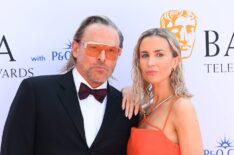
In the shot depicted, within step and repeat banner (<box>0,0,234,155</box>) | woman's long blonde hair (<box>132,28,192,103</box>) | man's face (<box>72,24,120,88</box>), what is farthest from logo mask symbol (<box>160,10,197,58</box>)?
man's face (<box>72,24,120,88</box>)

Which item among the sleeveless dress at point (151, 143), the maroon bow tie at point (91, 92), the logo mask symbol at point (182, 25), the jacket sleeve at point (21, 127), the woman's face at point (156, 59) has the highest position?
the logo mask symbol at point (182, 25)

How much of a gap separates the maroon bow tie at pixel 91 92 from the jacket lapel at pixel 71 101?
1.5 inches

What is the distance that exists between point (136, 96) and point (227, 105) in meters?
0.71

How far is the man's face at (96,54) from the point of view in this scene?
2.10m

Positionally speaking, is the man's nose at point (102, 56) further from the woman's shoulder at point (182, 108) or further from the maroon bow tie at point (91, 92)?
the woman's shoulder at point (182, 108)

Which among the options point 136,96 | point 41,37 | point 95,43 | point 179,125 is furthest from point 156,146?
point 41,37

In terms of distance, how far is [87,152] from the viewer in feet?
6.42

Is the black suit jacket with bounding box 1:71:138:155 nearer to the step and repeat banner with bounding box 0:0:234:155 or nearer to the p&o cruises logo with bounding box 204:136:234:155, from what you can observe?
the step and repeat banner with bounding box 0:0:234:155

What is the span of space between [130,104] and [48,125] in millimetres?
509

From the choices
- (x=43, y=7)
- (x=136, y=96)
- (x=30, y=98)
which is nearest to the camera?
(x=30, y=98)

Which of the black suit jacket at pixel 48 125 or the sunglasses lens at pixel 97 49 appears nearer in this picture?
the black suit jacket at pixel 48 125

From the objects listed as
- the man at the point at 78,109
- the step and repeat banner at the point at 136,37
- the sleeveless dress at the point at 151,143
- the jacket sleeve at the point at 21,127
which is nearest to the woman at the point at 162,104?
the sleeveless dress at the point at 151,143

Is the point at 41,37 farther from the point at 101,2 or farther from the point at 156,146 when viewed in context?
the point at 156,146

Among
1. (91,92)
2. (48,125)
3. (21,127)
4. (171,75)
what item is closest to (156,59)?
(171,75)
